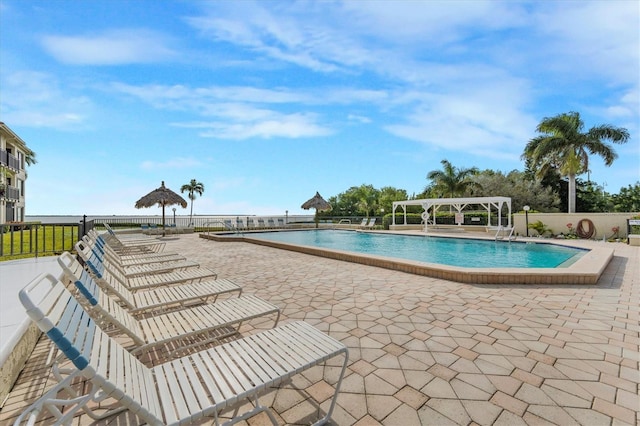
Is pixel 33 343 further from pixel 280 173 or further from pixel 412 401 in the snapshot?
pixel 280 173

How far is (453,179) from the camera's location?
26500 mm

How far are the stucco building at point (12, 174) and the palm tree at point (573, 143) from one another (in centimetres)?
3387

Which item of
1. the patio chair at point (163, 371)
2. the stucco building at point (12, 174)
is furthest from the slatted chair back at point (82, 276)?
the stucco building at point (12, 174)

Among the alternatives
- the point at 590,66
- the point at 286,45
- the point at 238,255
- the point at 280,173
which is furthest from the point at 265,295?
the point at 280,173

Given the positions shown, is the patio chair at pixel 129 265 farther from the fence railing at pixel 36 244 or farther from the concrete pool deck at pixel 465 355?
the concrete pool deck at pixel 465 355

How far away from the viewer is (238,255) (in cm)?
901

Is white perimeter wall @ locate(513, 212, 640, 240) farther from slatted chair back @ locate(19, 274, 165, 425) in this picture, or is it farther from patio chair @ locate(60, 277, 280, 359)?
slatted chair back @ locate(19, 274, 165, 425)

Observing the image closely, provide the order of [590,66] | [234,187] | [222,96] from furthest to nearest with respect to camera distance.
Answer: [234,187]
[222,96]
[590,66]

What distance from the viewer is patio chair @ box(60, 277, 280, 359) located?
2.20 meters

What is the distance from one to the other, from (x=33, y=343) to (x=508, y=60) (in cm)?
1337

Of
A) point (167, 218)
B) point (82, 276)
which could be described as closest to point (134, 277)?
point (82, 276)

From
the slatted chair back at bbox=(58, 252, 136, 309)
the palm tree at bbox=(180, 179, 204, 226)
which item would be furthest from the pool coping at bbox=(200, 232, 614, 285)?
the palm tree at bbox=(180, 179, 204, 226)

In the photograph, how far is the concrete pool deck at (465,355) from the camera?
6.49 ft

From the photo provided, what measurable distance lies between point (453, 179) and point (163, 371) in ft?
92.4
